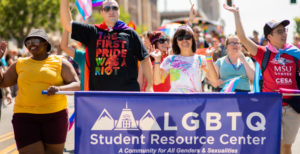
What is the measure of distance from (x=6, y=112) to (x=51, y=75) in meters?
9.65

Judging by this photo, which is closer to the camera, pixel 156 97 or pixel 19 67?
pixel 156 97

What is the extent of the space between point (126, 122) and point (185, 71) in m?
1.17

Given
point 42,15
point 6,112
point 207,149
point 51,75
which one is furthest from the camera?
point 42,15

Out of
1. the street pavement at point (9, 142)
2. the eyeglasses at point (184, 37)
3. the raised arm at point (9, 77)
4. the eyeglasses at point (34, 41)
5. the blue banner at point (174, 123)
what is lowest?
the street pavement at point (9, 142)

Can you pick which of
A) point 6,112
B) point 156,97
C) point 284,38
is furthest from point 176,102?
point 6,112

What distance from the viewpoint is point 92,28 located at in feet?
16.9

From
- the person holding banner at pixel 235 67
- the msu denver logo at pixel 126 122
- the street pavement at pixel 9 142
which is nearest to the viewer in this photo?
the msu denver logo at pixel 126 122

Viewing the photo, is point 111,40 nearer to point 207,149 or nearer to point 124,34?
point 124,34

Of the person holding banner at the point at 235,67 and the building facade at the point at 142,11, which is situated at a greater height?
the building facade at the point at 142,11

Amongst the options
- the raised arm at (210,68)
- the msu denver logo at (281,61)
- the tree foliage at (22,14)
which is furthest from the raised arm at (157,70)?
the tree foliage at (22,14)

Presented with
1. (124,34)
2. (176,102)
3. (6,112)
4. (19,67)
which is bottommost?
(6,112)

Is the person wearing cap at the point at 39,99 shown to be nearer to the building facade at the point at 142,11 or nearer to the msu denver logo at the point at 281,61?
the msu denver logo at the point at 281,61

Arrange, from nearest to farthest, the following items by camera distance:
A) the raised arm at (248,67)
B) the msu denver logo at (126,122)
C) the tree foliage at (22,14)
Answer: the msu denver logo at (126,122) → the raised arm at (248,67) → the tree foliage at (22,14)

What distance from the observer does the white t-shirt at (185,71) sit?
5.18 m
